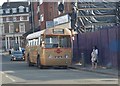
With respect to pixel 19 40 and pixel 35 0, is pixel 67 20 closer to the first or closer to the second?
pixel 35 0

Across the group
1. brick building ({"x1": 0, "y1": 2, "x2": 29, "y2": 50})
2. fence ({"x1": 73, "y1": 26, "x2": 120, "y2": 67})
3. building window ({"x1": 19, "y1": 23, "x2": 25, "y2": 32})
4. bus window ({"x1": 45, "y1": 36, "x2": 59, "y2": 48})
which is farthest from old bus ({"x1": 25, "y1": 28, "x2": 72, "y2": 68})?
building window ({"x1": 19, "y1": 23, "x2": 25, "y2": 32})

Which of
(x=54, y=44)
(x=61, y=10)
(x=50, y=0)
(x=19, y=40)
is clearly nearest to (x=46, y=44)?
(x=54, y=44)

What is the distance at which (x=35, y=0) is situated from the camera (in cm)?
8406

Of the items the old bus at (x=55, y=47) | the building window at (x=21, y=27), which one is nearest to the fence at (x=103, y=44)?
the old bus at (x=55, y=47)

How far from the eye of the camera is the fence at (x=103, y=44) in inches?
1262

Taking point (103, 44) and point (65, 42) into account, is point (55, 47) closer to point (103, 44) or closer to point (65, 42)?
point (65, 42)

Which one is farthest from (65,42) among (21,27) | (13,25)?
(13,25)

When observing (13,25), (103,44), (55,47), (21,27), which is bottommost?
(55,47)

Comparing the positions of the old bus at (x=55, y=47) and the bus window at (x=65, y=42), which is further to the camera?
the bus window at (x=65, y=42)

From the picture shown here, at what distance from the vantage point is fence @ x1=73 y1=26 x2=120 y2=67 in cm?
3206

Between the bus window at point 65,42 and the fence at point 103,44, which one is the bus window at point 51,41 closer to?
the bus window at point 65,42

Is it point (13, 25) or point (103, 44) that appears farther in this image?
point (13, 25)

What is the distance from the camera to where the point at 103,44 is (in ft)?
115

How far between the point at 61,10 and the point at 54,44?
2452cm
